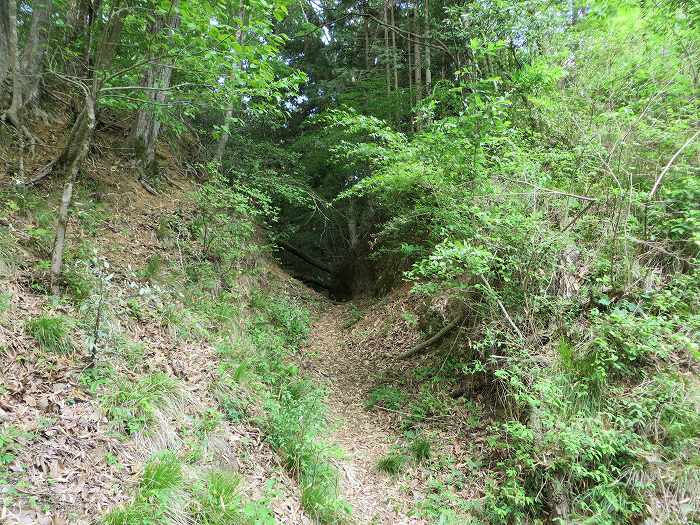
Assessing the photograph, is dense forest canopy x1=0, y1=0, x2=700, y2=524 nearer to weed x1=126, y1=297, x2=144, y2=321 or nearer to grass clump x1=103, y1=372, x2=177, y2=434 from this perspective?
grass clump x1=103, y1=372, x2=177, y2=434

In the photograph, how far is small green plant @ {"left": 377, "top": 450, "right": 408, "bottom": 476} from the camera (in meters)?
5.35

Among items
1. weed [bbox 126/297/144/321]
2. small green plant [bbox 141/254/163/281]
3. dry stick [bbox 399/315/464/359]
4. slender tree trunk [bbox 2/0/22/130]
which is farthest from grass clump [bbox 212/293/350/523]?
slender tree trunk [bbox 2/0/22/130]

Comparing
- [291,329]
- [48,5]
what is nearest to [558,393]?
[291,329]

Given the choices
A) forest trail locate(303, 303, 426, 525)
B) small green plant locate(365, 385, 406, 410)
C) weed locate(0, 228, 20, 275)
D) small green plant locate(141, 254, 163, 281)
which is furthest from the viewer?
small green plant locate(365, 385, 406, 410)

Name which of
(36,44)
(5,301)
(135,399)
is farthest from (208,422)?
(36,44)

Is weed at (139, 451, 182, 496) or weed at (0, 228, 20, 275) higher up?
weed at (0, 228, 20, 275)

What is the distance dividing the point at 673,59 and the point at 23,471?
354 inches

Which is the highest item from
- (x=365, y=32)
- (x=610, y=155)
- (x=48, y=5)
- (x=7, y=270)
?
(x=365, y=32)

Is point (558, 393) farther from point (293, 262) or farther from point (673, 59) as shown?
point (293, 262)

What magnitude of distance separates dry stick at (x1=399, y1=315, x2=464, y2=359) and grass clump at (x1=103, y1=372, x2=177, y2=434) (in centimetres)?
490

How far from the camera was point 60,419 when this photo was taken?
10.8ft

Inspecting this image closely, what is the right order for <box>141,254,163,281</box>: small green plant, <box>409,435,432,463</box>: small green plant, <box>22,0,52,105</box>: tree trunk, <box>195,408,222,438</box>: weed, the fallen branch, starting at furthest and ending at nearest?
1. the fallen branch
2. <box>22,0,52,105</box>: tree trunk
3. <box>141,254,163,281</box>: small green plant
4. <box>409,435,432,463</box>: small green plant
5. <box>195,408,222,438</box>: weed

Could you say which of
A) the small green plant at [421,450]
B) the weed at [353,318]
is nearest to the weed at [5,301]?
the small green plant at [421,450]

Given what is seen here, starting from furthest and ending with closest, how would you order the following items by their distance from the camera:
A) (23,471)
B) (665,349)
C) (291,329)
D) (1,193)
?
(291,329)
(1,193)
(665,349)
(23,471)
